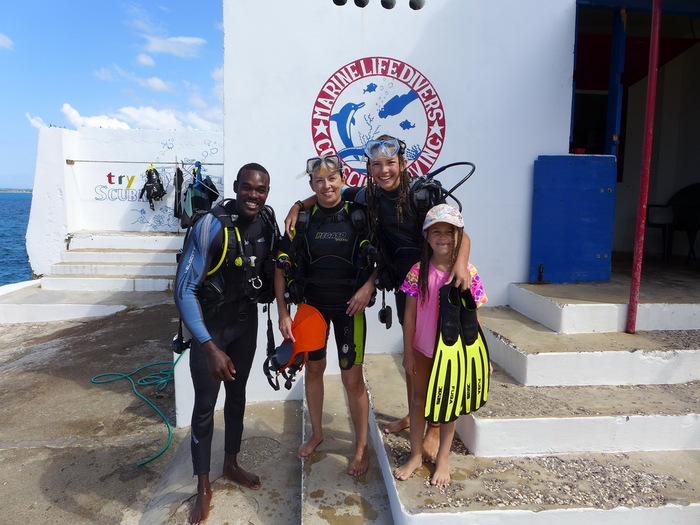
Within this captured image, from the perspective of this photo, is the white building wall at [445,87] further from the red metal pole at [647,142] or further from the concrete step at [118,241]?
the concrete step at [118,241]

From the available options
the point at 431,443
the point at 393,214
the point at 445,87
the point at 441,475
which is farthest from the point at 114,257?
the point at 441,475

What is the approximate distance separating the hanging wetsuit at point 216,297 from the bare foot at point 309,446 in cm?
59

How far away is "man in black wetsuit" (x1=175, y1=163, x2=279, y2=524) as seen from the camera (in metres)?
2.50

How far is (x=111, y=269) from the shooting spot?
32.1 ft

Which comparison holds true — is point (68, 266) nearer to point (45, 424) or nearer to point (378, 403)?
point (45, 424)

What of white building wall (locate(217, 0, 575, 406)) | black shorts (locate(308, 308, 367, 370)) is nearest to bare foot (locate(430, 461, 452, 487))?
black shorts (locate(308, 308, 367, 370))

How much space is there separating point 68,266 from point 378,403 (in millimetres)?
9068

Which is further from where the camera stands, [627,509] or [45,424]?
[45,424]

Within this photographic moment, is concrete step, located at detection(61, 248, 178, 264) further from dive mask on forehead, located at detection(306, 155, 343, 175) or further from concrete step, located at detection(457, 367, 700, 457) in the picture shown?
concrete step, located at detection(457, 367, 700, 457)

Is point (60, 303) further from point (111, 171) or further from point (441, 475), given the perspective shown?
point (441, 475)

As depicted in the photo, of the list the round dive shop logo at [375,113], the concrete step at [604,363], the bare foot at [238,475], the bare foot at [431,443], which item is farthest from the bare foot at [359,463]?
the round dive shop logo at [375,113]

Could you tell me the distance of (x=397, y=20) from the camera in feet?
12.9

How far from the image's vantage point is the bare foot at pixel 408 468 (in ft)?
7.77

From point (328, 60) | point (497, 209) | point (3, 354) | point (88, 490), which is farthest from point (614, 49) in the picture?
point (3, 354)
